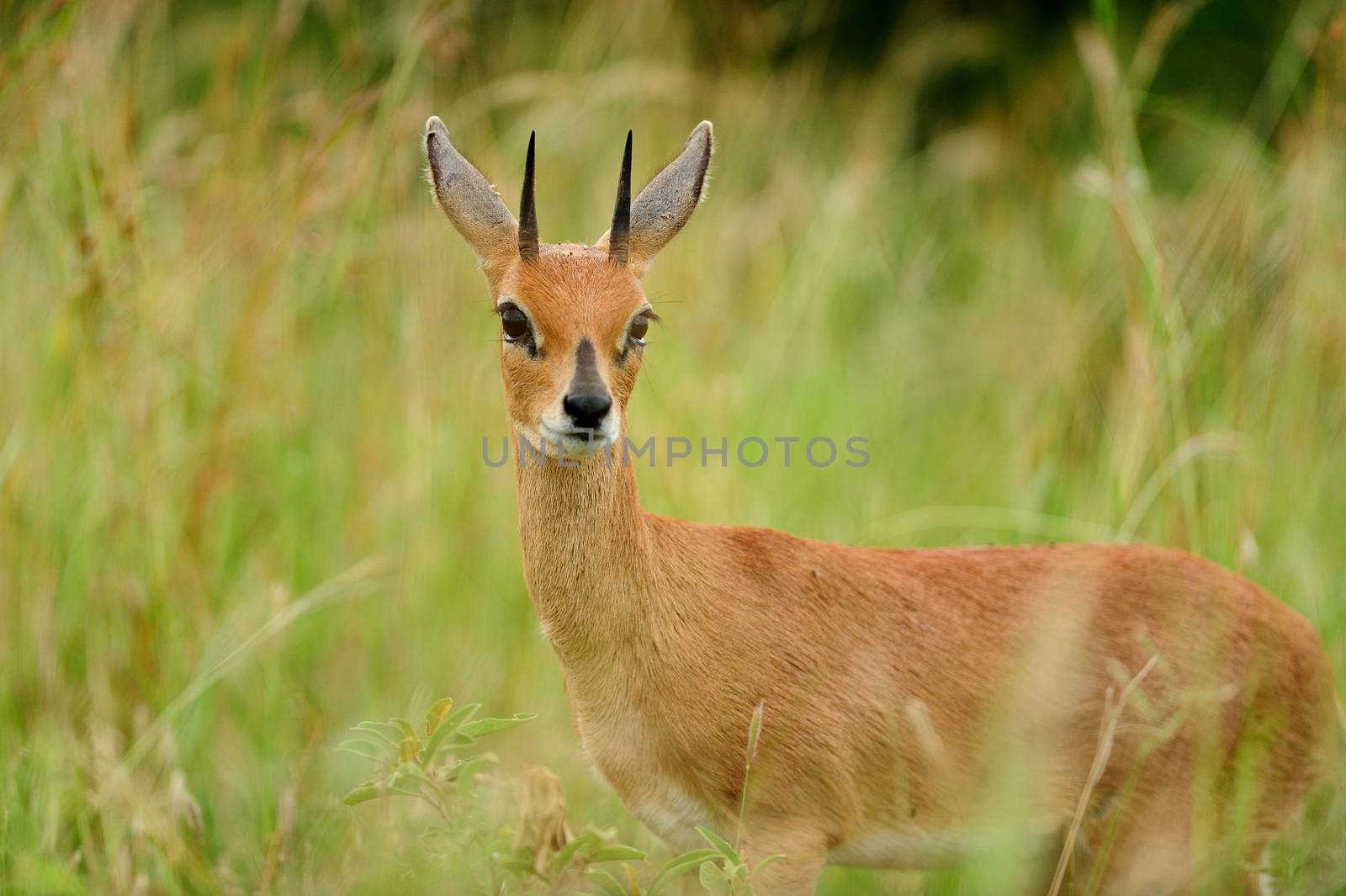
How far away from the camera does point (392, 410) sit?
6996 mm

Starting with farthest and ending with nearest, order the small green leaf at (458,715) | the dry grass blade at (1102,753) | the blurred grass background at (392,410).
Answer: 1. the blurred grass background at (392,410)
2. the dry grass blade at (1102,753)
3. the small green leaf at (458,715)

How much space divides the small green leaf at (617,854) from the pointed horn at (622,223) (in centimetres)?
160

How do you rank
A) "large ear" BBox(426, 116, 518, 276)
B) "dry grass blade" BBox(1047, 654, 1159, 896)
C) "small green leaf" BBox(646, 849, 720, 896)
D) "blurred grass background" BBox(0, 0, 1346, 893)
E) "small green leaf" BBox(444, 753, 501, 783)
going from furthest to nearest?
"blurred grass background" BBox(0, 0, 1346, 893)
"large ear" BBox(426, 116, 518, 276)
"dry grass blade" BBox(1047, 654, 1159, 896)
"small green leaf" BBox(444, 753, 501, 783)
"small green leaf" BBox(646, 849, 720, 896)

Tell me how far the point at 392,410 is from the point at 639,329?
334cm

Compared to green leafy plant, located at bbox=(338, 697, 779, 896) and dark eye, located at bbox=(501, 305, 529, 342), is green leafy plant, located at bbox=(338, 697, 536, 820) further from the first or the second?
dark eye, located at bbox=(501, 305, 529, 342)

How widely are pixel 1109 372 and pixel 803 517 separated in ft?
8.66

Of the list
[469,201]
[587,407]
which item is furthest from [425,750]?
[469,201]

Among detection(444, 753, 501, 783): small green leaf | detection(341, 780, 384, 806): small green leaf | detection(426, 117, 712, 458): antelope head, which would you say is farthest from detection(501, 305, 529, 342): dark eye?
detection(341, 780, 384, 806): small green leaf

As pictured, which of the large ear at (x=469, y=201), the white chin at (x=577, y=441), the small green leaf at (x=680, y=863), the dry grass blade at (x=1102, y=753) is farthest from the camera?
the large ear at (x=469, y=201)

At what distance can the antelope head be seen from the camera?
3.63 m

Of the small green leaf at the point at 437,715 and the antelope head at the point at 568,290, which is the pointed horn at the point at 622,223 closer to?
the antelope head at the point at 568,290

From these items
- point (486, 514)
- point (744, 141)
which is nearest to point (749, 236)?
point (744, 141)

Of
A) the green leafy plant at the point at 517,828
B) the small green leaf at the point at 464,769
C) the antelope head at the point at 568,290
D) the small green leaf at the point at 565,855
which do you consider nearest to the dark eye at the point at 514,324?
the antelope head at the point at 568,290

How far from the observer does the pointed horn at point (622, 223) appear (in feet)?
12.1
